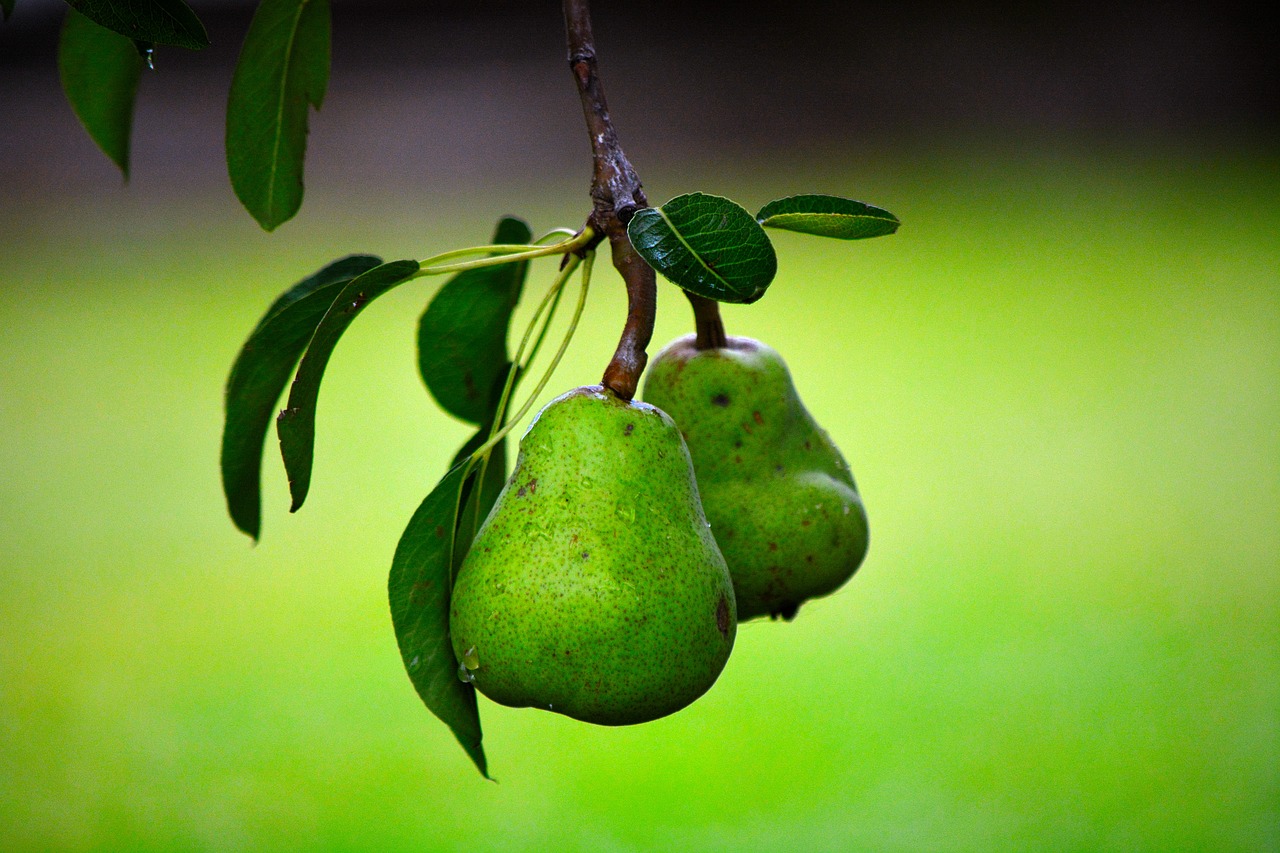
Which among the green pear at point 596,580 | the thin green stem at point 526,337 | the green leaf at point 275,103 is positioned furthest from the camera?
the green leaf at point 275,103

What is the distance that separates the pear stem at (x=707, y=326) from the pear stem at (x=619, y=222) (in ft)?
0.37

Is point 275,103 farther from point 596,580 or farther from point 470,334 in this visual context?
point 596,580

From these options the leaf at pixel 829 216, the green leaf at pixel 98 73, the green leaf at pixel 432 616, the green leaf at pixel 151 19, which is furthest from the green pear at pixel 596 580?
the green leaf at pixel 98 73

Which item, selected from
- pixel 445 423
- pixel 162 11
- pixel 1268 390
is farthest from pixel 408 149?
pixel 162 11

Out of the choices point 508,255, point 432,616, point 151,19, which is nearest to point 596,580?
A: point 432,616

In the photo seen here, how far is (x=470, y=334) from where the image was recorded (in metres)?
0.80

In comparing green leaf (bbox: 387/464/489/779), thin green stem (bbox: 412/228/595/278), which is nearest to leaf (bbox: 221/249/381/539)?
thin green stem (bbox: 412/228/595/278)

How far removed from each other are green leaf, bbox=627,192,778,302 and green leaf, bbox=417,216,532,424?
263 mm

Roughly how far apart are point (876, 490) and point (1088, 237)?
104cm

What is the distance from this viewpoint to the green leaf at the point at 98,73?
82cm

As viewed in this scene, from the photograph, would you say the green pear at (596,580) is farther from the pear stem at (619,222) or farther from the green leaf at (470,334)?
the green leaf at (470,334)

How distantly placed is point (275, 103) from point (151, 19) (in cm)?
23

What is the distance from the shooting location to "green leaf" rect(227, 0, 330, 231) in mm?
768

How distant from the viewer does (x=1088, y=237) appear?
9.80ft
